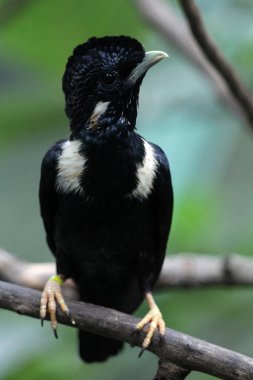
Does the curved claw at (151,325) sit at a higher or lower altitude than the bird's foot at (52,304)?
lower

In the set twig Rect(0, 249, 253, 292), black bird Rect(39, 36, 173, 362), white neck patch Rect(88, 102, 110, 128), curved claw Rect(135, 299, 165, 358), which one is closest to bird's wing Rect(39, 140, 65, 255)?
black bird Rect(39, 36, 173, 362)

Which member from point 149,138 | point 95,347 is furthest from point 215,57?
point 95,347

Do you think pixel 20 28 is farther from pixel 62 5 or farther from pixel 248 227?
pixel 248 227

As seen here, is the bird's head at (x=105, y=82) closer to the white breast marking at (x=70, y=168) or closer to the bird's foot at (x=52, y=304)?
the white breast marking at (x=70, y=168)

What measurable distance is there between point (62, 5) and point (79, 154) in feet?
6.48

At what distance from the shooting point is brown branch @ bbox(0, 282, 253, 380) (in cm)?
420

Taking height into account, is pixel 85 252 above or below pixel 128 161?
below

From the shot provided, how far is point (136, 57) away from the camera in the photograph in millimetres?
4902

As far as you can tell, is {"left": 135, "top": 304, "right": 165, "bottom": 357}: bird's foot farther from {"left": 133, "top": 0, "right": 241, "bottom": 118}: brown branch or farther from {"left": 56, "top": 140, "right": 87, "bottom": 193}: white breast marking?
{"left": 133, "top": 0, "right": 241, "bottom": 118}: brown branch

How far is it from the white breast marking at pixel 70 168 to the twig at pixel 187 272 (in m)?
0.88

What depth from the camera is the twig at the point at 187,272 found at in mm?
5785

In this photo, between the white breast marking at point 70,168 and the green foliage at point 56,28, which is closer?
the white breast marking at point 70,168

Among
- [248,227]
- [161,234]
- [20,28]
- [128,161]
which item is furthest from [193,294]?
[20,28]

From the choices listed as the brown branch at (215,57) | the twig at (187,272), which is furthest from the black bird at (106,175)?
the twig at (187,272)
